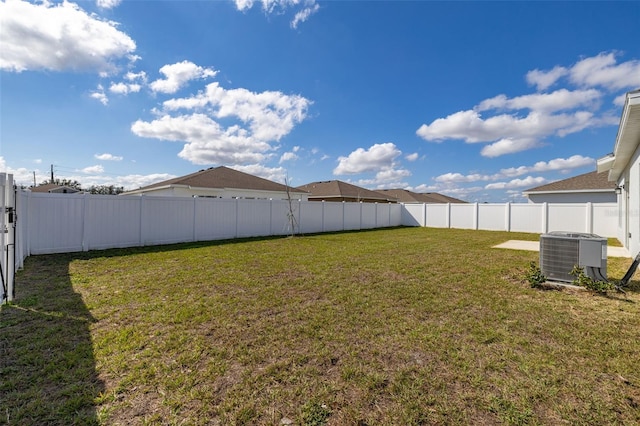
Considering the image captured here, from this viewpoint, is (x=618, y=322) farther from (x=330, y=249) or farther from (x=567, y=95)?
(x=567, y=95)

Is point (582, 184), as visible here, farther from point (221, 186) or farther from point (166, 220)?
point (166, 220)

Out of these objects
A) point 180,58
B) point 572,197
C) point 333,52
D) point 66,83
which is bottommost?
point 572,197

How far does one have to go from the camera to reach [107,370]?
249 centimetres

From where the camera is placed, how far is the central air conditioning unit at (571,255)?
16.1 feet

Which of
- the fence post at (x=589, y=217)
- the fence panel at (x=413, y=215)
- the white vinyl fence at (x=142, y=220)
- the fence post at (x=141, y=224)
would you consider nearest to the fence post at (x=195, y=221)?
the white vinyl fence at (x=142, y=220)

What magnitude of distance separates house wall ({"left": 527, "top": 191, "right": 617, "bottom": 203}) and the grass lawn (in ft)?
53.3

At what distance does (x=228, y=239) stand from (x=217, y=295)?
8.22 m

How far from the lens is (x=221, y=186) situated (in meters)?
18.6

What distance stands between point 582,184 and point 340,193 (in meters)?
17.7

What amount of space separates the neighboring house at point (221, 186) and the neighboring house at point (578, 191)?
1744 centimetres

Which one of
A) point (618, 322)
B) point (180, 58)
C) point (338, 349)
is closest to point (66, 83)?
point (180, 58)

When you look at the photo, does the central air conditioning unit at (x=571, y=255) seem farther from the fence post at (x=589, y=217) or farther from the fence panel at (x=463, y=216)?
the fence panel at (x=463, y=216)

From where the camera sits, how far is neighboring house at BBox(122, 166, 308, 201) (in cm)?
1788

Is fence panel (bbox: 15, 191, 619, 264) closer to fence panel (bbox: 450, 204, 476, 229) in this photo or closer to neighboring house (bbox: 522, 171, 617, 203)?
fence panel (bbox: 450, 204, 476, 229)
